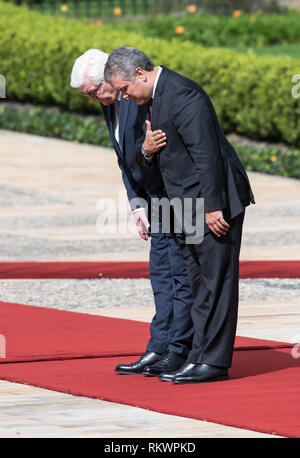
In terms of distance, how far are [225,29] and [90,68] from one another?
2146 centimetres

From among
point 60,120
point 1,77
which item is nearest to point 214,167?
point 60,120

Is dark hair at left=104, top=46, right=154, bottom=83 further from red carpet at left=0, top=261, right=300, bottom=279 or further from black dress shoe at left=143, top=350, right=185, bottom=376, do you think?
red carpet at left=0, top=261, right=300, bottom=279

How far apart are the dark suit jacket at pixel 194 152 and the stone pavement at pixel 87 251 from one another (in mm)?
1146

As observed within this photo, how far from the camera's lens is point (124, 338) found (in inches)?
296

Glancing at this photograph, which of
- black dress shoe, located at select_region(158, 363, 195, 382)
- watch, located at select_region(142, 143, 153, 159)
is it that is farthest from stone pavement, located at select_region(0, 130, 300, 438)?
watch, located at select_region(142, 143, 153, 159)

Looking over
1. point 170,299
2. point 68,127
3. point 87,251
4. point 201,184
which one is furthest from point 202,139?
point 68,127

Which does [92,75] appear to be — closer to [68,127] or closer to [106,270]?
[106,270]

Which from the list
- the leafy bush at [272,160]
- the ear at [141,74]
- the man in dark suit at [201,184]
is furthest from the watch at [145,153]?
the leafy bush at [272,160]

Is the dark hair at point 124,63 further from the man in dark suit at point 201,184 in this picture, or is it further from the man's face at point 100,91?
the man's face at point 100,91

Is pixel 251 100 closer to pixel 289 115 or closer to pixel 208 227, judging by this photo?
pixel 289 115

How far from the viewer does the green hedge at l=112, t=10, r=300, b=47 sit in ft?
87.7

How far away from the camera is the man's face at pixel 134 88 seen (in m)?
6.12

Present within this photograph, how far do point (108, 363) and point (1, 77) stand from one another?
576 inches

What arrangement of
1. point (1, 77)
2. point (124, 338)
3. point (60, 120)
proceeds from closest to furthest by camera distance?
point (124, 338), point (60, 120), point (1, 77)
